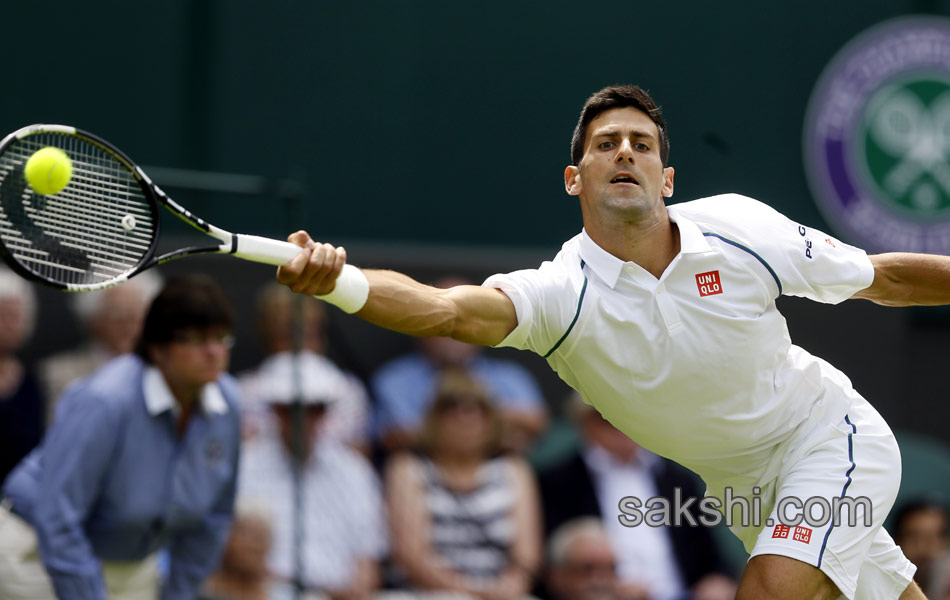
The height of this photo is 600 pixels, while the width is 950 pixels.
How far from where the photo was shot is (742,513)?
165 inches

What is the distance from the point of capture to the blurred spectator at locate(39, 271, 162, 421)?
5.64 meters

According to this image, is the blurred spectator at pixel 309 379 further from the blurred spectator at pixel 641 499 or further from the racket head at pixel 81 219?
the racket head at pixel 81 219

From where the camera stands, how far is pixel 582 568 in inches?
245

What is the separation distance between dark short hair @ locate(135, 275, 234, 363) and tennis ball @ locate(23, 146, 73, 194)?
1386 millimetres

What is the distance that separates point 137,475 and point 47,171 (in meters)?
1.67

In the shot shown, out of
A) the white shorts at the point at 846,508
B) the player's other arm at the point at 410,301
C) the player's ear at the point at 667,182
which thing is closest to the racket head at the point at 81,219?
the player's other arm at the point at 410,301

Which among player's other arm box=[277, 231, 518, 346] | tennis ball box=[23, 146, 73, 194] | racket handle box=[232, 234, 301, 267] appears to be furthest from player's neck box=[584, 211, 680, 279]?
tennis ball box=[23, 146, 73, 194]

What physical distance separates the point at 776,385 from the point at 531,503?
8.44 feet

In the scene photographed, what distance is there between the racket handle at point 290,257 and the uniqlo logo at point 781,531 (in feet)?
4.21

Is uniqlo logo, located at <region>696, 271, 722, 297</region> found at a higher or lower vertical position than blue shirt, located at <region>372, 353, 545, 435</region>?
higher

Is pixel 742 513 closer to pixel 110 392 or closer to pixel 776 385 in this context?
pixel 776 385

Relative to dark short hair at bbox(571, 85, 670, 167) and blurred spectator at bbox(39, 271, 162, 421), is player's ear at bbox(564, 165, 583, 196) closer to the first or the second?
dark short hair at bbox(571, 85, 670, 167)

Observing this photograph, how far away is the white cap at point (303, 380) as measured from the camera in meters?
5.96

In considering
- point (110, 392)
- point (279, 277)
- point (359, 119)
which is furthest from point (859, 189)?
point (279, 277)
